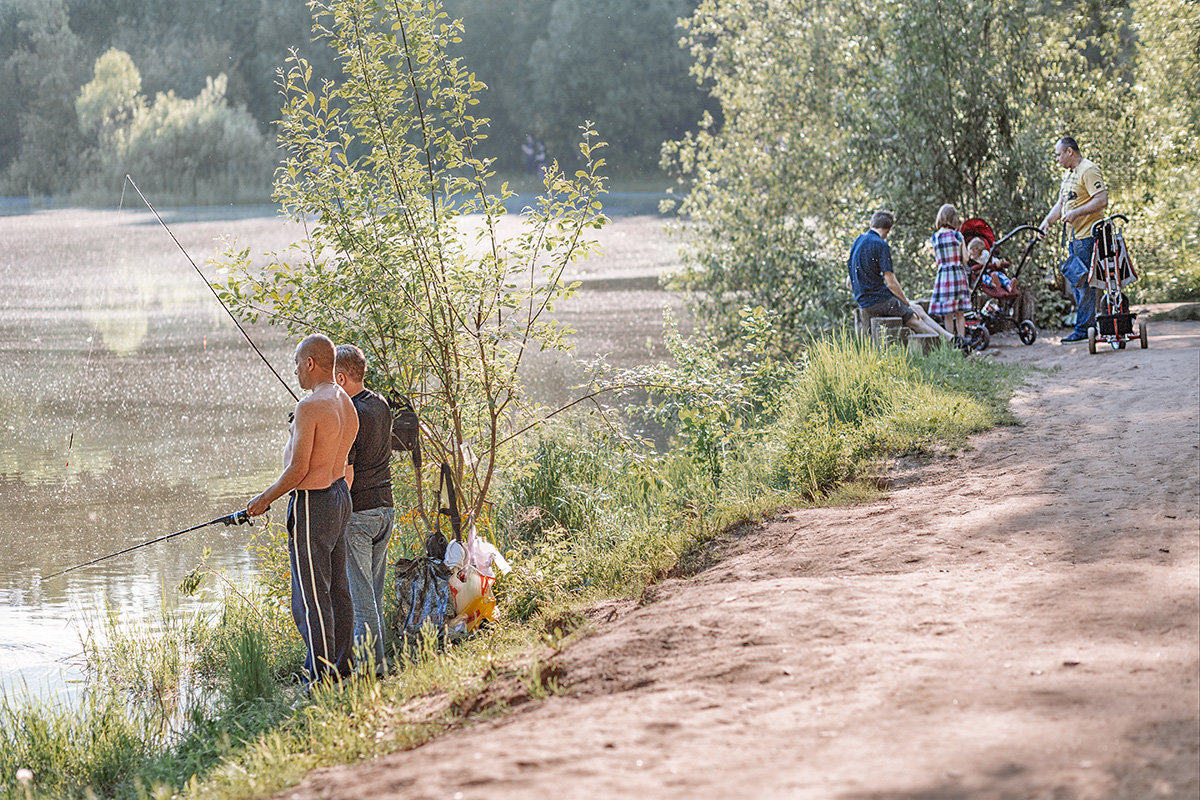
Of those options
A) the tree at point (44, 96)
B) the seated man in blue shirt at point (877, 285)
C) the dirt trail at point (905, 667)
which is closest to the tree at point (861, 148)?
the seated man in blue shirt at point (877, 285)

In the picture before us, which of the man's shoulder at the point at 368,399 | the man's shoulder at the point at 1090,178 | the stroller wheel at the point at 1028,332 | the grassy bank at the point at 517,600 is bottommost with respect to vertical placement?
the grassy bank at the point at 517,600

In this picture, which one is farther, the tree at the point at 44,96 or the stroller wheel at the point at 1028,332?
the tree at the point at 44,96

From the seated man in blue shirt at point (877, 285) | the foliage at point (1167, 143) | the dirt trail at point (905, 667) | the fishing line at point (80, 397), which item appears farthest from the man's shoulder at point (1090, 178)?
the fishing line at point (80, 397)

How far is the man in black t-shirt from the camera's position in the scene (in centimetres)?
675

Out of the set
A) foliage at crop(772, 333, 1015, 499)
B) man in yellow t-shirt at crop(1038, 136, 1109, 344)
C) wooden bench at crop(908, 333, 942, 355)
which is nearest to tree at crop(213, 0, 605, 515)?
foliage at crop(772, 333, 1015, 499)

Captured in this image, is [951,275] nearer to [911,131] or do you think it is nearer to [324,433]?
[911,131]

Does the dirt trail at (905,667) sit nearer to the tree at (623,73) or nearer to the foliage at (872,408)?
the foliage at (872,408)

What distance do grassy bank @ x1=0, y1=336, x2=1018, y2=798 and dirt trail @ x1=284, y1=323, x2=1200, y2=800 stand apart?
408mm

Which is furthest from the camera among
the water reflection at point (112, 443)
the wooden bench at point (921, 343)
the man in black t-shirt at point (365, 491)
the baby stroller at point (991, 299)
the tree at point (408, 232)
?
the baby stroller at point (991, 299)

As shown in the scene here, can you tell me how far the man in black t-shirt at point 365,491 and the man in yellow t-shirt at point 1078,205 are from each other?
7077mm

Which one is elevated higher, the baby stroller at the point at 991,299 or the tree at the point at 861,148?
the tree at the point at 861,148

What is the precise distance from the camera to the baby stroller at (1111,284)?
10914mm

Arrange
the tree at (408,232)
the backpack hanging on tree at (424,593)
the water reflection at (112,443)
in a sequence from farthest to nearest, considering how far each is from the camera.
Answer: the water reflection at (112,443) < the tree at (408,232) < the backpack hanging on tree at (424,593)

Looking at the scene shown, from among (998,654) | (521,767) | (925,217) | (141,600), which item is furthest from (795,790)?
(925,217)
